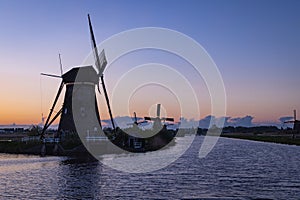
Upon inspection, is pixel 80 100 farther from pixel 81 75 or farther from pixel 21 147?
pixel 21 147

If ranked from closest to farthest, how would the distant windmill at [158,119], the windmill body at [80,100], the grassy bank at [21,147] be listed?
the grassy bank at [21,147], the windmill body at [80,100], the distant windmill at [158,119]

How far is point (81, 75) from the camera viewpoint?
46781 millimetres

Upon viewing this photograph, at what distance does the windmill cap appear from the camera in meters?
46.8

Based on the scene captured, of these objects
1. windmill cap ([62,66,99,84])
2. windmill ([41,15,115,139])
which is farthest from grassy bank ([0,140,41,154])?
windmill cap ([62,66,99,84])

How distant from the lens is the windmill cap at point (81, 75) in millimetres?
46750

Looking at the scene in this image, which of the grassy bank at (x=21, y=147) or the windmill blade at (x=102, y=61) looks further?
the windmill blade at (x=102, y=61)

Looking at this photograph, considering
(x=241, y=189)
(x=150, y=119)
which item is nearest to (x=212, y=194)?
(x=241, y=189)

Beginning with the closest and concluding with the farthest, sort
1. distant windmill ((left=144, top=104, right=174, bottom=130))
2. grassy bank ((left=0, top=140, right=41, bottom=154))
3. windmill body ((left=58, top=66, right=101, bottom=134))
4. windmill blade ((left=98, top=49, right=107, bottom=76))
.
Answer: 1. grassy bank ((left=0, top=140, right=41, bottom=154))
2. windmill body ((left=58, top=66, right=101, bottom=134))
3. windmill blade ((left=98, top=49, right=107, bottom=76))
4. distant windmill ((left=144, top=104, right=174, bottom=130))

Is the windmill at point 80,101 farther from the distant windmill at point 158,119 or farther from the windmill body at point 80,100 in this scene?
the distant windmill at point 158,119

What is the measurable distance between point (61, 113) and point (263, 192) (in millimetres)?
35107

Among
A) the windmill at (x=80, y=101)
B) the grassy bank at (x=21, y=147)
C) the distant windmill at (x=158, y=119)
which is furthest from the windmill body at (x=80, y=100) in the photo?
the distant windmill at (x=158, y=119)

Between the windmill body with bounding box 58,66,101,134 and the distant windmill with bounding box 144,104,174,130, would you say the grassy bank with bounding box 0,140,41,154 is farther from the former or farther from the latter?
the distant windmill with bounding box 144,104,174,130

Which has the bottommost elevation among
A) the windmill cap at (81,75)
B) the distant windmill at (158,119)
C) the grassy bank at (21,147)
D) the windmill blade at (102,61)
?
the grassy bank at (21,147)

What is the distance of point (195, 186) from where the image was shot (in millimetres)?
19359
